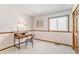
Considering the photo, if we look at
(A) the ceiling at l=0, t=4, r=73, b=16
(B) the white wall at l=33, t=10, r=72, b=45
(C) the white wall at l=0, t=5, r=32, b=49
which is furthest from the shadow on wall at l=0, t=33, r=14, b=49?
(B) the white wall at l=33, t=10, r=72, b=45

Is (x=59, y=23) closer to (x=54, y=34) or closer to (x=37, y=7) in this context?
(x=54, y=34)

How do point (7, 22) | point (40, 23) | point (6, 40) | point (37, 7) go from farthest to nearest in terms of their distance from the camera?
point (40, 23)
point (7, 22)
point (6, 40)
point (37, 7)

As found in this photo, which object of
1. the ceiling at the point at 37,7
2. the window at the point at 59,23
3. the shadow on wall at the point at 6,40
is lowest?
the shadow on wall at the point at 6,40

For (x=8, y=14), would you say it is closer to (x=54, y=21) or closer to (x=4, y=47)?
(x=4, y=47)

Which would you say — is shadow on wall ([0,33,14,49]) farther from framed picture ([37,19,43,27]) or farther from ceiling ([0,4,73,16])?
framed picture ([37,19,43,27])

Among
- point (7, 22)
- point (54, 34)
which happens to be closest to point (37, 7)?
point (7, 22)

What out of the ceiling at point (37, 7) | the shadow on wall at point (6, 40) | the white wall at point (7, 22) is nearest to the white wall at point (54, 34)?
the ceiling at point (37, 7)

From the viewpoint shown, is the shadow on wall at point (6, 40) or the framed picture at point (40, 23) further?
the framed picture at point (40, 23)

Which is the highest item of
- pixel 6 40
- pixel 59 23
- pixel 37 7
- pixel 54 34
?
pixel 37 7

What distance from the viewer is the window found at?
4.33m

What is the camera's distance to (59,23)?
185 inches

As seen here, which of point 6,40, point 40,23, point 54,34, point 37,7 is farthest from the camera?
point 40,23

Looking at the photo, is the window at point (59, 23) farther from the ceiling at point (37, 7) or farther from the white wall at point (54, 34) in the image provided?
the ceiling at point (37, 7)

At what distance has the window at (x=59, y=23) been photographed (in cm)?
433
